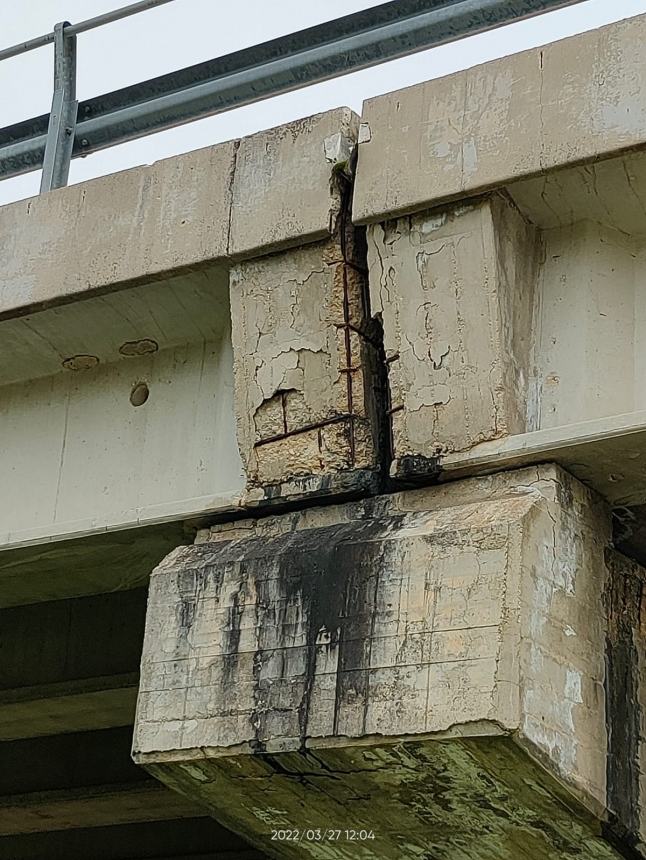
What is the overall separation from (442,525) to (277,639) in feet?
1.91

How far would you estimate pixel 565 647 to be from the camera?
4.27 meters

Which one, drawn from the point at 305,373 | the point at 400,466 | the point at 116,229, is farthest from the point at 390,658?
the point at 116,229

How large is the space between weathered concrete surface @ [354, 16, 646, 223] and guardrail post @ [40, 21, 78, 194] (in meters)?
1.34

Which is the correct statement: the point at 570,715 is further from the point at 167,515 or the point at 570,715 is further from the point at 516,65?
the point at 516,65

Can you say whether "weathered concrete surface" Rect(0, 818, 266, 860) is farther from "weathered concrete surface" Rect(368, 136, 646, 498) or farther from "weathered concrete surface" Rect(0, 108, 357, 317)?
"weathered concrete surface" Rect(368, 136, 646, 498)

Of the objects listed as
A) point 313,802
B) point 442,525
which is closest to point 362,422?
point 442,525

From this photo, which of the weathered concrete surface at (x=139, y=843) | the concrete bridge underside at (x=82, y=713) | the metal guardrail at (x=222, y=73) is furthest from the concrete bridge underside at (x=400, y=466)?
the weathered concrete surface at (x=139, y=843)

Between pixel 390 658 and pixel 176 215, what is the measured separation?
1677mm

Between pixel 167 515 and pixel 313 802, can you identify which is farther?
pixel 167 515

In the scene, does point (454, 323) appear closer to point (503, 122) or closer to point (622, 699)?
point (503, 122)

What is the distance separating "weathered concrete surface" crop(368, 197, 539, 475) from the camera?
14.5ft

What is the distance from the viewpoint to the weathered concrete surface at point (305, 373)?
183 inches

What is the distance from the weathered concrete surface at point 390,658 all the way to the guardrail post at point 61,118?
161 centimetres

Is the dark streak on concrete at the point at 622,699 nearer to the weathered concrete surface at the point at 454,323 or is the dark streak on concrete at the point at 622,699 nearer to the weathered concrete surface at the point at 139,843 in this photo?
the weathered concrete surface at the point at 454,323
